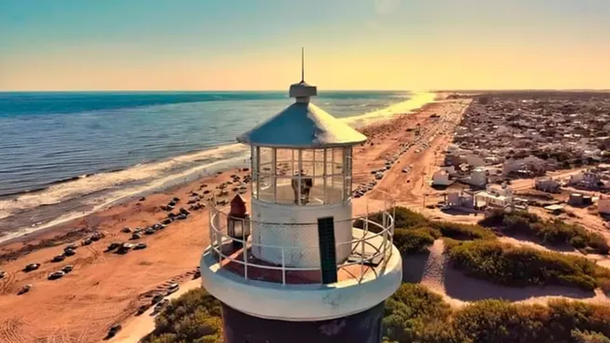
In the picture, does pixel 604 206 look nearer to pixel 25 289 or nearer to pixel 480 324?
pixel 480 324

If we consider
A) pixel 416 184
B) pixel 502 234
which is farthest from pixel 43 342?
pixel 416 184

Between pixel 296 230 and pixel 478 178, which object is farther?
pixel 478 178

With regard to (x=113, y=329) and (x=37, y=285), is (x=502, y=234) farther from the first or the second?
(x=37, y=285)

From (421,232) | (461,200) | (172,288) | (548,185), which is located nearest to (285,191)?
(421,232)

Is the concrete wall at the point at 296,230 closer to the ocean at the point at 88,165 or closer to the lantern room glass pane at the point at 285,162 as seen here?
the lantern room glass pane at the point at 285,162

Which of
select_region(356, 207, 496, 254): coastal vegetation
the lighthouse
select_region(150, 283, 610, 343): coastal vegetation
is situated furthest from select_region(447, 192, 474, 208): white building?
the lighthouse
